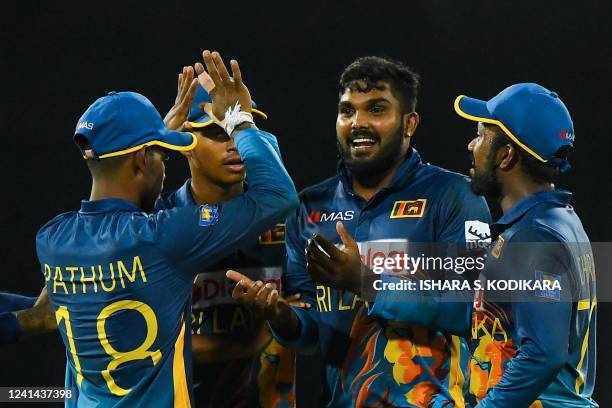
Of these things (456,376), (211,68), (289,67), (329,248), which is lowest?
(456,376)

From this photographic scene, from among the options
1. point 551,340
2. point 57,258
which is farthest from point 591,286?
point 57,258

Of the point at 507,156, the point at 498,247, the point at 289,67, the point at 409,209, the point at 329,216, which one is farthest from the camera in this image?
the point at 289,67

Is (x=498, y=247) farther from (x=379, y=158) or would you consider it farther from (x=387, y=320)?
(x=379, y=158)

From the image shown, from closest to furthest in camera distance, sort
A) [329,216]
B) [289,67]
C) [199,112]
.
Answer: [329,216] < [199,112] < [289,67]

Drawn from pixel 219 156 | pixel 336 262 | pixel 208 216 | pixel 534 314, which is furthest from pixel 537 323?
pixel 219 156

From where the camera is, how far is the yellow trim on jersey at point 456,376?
263 cm

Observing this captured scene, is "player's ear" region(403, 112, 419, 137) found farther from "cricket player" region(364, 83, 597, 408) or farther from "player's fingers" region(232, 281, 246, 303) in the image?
"player's fingers" region(232, 281, 246, 303)

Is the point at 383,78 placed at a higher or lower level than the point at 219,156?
higher

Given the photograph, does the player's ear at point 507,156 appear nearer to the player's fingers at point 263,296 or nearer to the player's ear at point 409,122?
the player's ear at point 409,122

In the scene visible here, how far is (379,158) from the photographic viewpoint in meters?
2.80

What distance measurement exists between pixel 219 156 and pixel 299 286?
1.51 feet

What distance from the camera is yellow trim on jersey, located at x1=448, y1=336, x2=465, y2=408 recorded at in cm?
263

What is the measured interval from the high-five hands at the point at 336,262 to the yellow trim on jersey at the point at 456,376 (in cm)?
33

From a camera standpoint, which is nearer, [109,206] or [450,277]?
[109,206]
